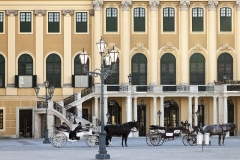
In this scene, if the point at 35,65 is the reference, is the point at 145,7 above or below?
above

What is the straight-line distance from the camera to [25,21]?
66.3 m

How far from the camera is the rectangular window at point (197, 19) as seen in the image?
219 feet

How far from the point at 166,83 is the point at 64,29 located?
10342mm

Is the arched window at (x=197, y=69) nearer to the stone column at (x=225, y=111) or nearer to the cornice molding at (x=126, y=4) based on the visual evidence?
the stone column at (x=225, y=111)

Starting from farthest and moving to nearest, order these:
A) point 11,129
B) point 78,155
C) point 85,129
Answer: point 11,129, point 85,129, point 78,155

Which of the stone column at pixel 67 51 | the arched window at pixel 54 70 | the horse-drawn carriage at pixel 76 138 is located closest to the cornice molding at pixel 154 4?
the stone column at pixel 67 51

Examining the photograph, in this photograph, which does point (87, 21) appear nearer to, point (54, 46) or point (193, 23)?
point (54, 46)

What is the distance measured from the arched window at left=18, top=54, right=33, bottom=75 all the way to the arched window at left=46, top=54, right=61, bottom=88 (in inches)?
59.4

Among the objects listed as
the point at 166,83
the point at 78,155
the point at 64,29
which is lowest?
the point at 78,155

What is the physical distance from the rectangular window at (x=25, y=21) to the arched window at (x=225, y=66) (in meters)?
17.4

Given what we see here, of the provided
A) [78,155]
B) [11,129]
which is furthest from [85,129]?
[11,129]

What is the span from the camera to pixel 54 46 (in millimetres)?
66625

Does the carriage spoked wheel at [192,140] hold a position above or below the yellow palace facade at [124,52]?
below

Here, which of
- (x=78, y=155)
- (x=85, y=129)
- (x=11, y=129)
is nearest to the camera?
(x=78, y=155)
